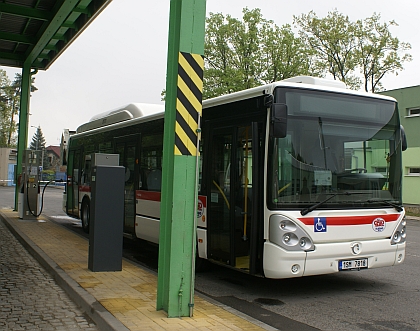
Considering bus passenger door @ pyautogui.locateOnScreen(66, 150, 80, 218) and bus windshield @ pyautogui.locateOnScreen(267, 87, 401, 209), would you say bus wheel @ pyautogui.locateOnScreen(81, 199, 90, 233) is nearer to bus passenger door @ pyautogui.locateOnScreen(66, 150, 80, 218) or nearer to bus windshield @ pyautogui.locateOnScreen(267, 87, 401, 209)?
bus passenger door @ pyautogui.locateOnScreen(66, 150, 80, 218)

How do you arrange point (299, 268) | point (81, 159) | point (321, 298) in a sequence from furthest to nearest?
point (81, 159), point (321, 298), point (299, 268)

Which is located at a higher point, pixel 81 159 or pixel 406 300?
pixel 81 159

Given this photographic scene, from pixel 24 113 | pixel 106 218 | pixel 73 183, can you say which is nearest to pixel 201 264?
pixel 106 218

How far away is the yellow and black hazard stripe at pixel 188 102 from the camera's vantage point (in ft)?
18.5

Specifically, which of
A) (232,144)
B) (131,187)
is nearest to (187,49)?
(232,144)

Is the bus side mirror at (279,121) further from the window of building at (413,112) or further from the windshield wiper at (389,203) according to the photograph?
the window of building at (413,112)

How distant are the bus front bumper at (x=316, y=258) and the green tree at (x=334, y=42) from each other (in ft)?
115

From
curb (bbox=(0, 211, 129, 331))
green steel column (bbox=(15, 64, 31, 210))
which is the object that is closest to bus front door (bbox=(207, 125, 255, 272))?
curb (bbox=(0, 211, 129, 331))

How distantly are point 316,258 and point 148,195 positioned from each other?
446 cm

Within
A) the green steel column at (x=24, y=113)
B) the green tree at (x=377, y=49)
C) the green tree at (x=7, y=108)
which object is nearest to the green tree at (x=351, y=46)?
the green tree at (x=377, y=49)

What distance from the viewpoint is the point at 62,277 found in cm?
766

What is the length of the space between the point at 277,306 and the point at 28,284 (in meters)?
3.77

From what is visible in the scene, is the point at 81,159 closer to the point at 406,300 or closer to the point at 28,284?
the point at 28,284

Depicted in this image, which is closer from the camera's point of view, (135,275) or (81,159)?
(135,275)
